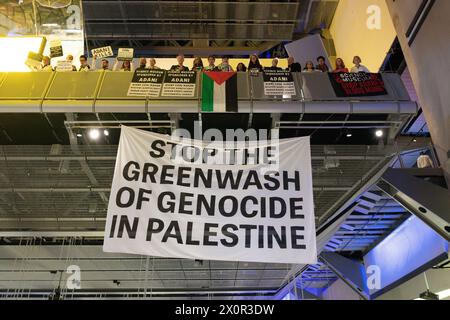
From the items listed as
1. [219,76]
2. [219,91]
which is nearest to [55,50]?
[219,76]

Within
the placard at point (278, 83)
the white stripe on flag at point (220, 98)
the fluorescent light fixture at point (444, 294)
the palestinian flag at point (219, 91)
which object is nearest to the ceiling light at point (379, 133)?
the placard at point (278, 83)

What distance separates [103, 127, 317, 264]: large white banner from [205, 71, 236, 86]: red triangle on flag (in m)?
2.34

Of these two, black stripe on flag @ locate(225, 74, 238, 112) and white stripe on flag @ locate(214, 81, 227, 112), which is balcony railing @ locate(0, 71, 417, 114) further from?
white stripe on flag @ locate(214, 81, 227, 112)

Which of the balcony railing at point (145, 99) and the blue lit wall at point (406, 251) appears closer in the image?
the balcony railing at point (145, 99)

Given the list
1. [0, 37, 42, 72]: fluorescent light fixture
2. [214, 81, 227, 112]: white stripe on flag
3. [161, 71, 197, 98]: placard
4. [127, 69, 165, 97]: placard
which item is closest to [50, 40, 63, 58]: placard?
[0, 37, 42, 72]: fluorescent light fixture

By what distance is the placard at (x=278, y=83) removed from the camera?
397 inches

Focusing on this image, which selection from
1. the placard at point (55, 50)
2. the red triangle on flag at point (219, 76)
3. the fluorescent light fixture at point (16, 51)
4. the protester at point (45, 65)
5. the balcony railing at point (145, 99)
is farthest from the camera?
the placard at point (55, 50)

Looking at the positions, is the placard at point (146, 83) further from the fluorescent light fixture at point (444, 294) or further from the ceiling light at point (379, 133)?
the fluorescent light fixture at point (444, 294)

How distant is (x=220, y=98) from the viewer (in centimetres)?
991

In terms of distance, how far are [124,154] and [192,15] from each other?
12.9 metres

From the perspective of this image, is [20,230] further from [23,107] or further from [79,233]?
[23,107]

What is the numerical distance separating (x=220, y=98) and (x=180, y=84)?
1112 millimetres

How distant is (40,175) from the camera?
11422 mm

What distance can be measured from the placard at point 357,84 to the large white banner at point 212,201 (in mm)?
2464
